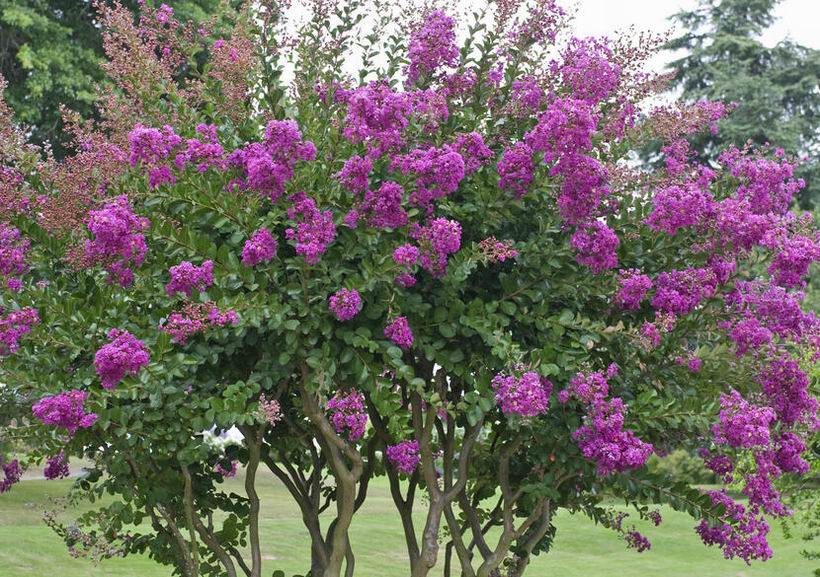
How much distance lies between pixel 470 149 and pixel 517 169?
224 mm

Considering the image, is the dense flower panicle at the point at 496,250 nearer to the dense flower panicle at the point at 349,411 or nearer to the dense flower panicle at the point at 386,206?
the dense flower panicle at the point at 386,206

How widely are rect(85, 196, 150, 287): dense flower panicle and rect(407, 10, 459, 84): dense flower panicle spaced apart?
59.3 inches

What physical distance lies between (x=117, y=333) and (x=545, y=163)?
6.48 ft

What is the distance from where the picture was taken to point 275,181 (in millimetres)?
4344

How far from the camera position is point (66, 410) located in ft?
13.9

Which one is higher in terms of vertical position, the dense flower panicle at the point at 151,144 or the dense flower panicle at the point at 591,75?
the dense flower panicle at the point at 591,75

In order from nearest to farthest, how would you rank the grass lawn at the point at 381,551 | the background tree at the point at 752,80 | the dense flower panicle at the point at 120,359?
the dense flower panicle at the point at 120,359
the grass lawn at the point at 381,551
the background tree at the point at 752,80

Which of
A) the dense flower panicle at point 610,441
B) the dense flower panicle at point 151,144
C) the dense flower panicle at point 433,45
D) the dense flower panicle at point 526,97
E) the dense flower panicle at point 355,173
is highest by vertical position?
the dense flower panicle at point 433,45

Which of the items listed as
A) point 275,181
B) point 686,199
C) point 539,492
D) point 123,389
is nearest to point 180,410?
point 123,389

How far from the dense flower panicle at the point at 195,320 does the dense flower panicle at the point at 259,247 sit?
263mm

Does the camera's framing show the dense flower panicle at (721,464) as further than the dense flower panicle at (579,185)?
Yes

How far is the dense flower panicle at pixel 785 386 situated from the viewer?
4895 mm

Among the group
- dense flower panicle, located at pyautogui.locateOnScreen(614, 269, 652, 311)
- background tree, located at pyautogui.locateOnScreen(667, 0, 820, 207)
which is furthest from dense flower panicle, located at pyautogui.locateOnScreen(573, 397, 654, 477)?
background tree, located at pyautogui.locateOnScreen(667, 0, 820, 207)

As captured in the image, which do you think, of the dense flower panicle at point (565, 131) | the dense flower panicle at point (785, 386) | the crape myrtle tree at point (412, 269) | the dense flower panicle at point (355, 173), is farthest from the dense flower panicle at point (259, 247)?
the dense flower panicle at point (785, 386)
